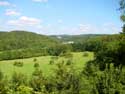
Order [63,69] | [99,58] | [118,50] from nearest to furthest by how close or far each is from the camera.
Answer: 1. [63,69]
2. [118,50]
3. [99,58]

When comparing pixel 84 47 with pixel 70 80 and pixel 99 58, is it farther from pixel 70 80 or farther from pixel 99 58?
pixel 70 80

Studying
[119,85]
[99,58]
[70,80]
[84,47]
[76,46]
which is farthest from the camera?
[76,46]

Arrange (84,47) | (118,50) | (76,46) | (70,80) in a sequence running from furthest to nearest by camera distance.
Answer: (76,46) → (84,47) → (118,50) → (70,80)

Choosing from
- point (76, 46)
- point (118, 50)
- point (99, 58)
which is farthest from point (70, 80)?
point (76, 46)

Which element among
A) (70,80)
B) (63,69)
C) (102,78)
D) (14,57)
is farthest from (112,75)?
(14,57)

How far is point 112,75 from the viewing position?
20.8 meters

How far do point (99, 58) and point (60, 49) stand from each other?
75979mm

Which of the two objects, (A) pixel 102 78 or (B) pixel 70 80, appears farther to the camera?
(B) pixel 70 80

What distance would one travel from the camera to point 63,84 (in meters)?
29.3

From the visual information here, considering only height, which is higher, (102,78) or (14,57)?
(102,78)

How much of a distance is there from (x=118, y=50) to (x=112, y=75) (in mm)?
37988

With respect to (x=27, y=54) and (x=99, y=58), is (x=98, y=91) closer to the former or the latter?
(x=99, y=58)

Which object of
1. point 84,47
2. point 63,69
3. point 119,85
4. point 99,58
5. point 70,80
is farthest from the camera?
point 84,47

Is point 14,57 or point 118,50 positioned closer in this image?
point 118,50
